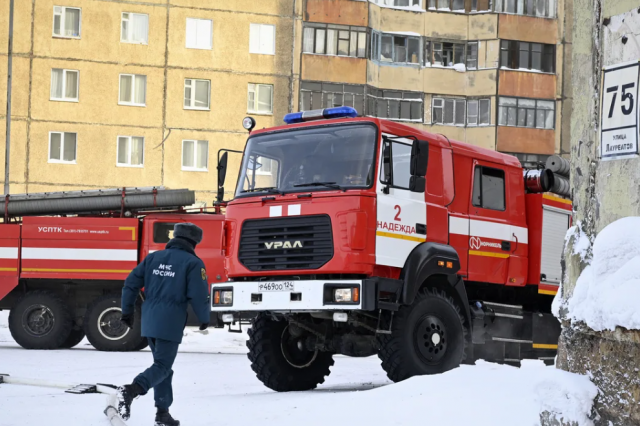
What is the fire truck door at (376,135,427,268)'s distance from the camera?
1095cm

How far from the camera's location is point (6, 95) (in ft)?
130

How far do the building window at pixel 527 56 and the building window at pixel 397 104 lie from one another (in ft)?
13.2

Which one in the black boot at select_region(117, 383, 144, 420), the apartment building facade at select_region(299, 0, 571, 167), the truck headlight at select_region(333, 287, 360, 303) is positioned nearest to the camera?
the black boot at select_region(117, 383, 144, 420)

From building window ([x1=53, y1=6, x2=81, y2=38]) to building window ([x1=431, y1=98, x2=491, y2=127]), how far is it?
15.0 m

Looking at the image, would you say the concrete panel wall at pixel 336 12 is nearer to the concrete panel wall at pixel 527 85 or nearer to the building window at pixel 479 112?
the building window at pixel 479 112

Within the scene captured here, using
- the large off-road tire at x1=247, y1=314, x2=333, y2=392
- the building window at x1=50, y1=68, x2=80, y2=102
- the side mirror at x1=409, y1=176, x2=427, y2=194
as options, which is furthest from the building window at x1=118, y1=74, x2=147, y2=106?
the side mirror at x1=409, y1=176, x2=427, y2=194

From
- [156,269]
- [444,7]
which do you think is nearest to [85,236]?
[156,269]

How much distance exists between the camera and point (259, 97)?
4231cm

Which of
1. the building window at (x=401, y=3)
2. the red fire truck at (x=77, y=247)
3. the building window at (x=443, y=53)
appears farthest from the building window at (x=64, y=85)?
the red fire truck at (x=77, y=247)

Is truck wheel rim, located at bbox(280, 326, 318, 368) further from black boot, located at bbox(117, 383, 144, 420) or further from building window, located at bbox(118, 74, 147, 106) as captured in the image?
building window, located at bbox(118, 74, 147, 106)

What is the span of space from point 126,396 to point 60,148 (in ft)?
110

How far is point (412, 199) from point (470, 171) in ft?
4.78

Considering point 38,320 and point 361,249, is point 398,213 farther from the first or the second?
point 38,320

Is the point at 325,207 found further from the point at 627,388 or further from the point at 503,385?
the point at 627,388
